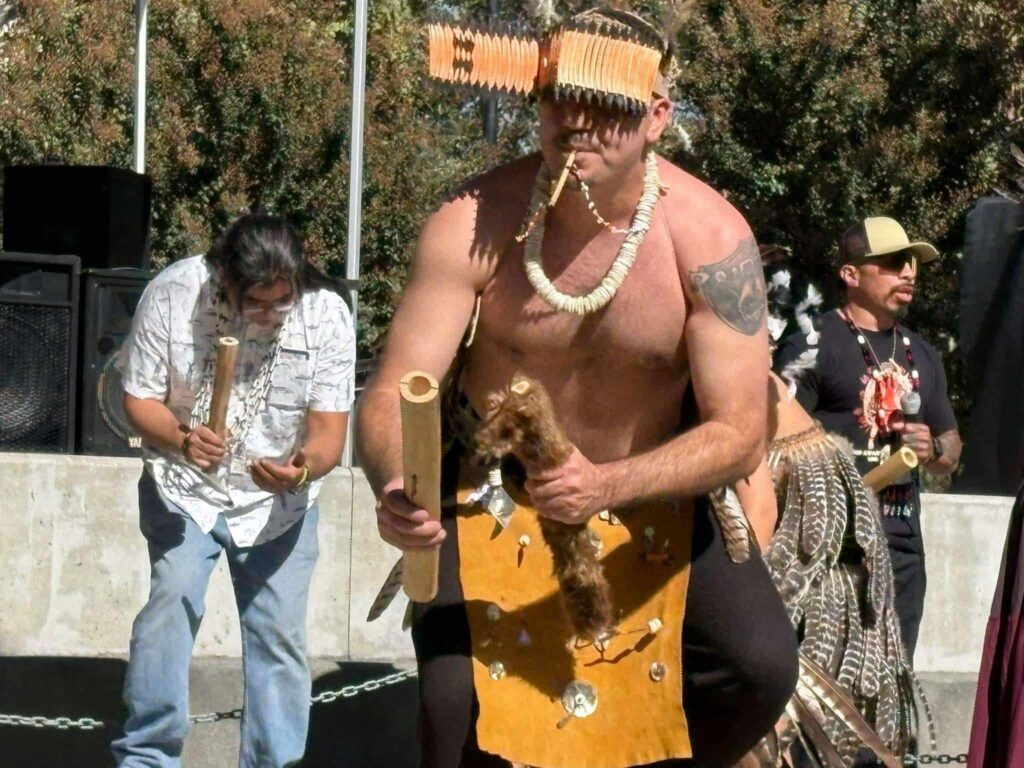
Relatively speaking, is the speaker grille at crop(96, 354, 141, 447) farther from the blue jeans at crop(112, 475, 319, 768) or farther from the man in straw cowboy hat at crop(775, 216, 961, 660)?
the man in straw cowboy hat at crop(775, 216, 961, 660)

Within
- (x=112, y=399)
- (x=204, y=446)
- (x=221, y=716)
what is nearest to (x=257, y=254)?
(x=204, y=446)

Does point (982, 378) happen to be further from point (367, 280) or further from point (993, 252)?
point (367, 280)

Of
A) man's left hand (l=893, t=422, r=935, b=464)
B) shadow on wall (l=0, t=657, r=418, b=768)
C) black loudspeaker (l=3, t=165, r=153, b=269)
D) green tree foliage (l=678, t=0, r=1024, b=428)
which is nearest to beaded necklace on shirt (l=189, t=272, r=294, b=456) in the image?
shadow on wall (l=0, t=657, r=418, b=768)

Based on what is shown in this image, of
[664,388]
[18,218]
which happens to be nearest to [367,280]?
[18,218]

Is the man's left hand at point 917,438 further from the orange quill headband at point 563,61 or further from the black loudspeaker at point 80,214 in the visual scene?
the black loudspeaker at point 80,214

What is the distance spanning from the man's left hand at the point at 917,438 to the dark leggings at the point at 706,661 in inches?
105

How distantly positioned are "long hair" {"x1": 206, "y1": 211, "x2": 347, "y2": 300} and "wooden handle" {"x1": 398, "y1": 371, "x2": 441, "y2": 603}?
208 cm

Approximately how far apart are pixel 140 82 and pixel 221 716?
6979mm

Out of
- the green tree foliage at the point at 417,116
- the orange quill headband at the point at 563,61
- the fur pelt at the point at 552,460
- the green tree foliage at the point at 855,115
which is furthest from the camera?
the green tree foliage at the point at 417,116

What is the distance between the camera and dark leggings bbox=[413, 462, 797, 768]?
3936 millimetres

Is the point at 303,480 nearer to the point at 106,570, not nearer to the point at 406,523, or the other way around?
the point at 106,570

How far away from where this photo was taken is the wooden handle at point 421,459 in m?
3.14

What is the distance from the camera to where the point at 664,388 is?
4055 millimetres

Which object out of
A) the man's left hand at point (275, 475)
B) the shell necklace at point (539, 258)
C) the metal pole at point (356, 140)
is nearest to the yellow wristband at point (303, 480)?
the man's left hand at point (275, 475)
